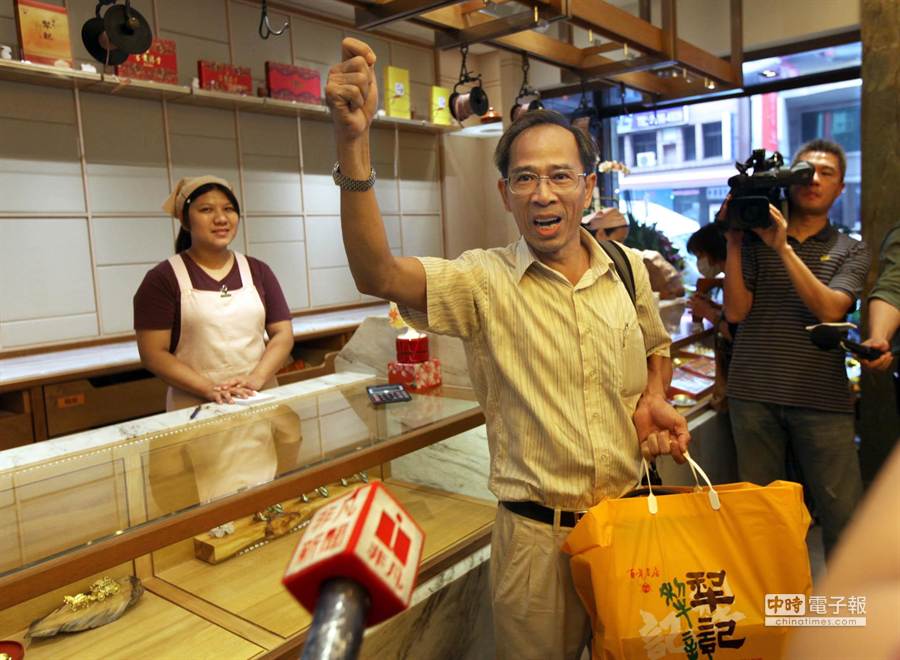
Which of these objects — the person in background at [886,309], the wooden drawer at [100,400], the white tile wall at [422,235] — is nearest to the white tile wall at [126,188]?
the wooden drawer at [100,400]

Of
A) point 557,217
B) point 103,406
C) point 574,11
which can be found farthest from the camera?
point 103,406

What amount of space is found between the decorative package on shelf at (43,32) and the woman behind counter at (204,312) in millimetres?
1715

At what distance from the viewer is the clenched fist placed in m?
1.06

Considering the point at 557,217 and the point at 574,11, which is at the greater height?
the point at 574,11

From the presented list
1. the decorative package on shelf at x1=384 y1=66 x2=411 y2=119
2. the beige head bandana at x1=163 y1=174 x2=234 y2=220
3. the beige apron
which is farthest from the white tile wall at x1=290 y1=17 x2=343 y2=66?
the beige apron

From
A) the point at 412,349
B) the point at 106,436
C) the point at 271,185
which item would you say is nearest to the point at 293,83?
the point at 271,185

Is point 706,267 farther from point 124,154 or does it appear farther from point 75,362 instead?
point 124,154

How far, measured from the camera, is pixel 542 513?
1.39 meters

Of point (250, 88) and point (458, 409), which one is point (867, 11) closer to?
point (458, 409)

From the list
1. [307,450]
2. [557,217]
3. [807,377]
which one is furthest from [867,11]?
[307,450]

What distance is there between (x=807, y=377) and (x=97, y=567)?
214cm

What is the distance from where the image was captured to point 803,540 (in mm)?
1284

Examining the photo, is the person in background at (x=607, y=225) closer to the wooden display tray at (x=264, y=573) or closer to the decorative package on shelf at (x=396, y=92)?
the wooden display tray at (x=264, y=573)

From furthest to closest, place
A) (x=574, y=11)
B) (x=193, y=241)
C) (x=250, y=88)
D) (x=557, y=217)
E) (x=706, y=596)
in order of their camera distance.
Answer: (x=250, y=88) < (x=193, y=241) < (x=574, y=11) < (x=557, y=217) < (x=706, y=596)
